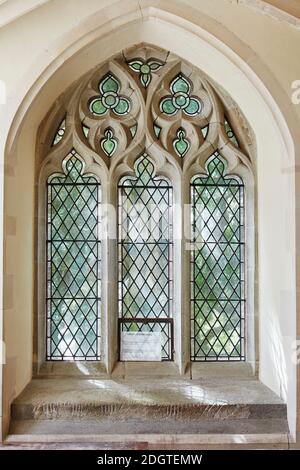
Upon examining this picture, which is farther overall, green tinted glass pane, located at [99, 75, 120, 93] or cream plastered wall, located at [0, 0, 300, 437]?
green tinted glass pane, located at [99, 75, 120, 93]

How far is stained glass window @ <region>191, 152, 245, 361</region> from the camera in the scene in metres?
3.34

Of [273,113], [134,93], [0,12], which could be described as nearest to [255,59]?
[273,113]

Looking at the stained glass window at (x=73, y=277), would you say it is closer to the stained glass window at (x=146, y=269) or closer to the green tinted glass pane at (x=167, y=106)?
the stained glass window at (x=146, y=269)

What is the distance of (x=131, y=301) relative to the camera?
3.35 meters

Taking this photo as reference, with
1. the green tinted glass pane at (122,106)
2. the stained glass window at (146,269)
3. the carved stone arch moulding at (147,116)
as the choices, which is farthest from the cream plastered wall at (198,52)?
the stained glass window at (146,269)

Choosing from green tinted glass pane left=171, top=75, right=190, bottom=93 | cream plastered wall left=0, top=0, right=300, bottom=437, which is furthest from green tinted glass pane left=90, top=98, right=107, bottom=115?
green tinted glass pane left=171, top=75, right=190, bottom=93

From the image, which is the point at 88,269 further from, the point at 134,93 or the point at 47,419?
the point at 134,93

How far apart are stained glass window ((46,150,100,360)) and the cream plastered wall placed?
0.36 meters

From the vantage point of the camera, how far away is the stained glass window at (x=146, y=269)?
10.9 feet

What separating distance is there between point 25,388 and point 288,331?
1804 mm

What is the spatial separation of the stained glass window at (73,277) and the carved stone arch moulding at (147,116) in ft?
1.11

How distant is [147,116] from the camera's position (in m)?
3.34

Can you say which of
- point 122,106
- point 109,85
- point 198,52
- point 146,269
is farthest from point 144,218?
point 198,52

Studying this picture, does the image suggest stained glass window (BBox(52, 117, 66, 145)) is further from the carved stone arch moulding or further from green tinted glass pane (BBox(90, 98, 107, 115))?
green tinted glass pane (BBox(90, 98, 107, 115))
